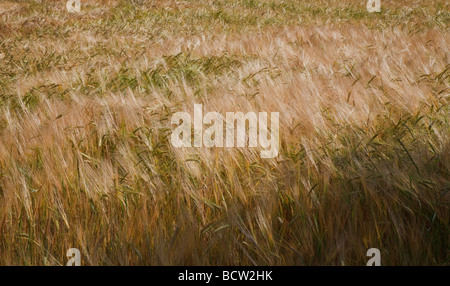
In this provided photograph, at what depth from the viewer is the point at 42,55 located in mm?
5258

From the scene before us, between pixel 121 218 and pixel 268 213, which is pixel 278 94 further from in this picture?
pixel 121 218

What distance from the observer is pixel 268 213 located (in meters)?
1.47

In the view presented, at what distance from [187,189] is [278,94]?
1347 millimetres

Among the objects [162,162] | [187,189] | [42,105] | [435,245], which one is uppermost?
[42,105]

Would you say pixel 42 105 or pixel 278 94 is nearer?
pixel 278 94

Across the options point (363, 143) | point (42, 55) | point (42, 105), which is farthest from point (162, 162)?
point (42, 55)

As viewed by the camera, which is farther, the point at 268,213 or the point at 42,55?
the point at 42,55

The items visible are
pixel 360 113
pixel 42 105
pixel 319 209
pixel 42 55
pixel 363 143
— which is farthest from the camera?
pixel 42 55

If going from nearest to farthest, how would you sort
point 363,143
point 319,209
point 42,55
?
point 319,209, point 363,143, point 42,55

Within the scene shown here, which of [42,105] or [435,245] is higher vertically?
[42,105]

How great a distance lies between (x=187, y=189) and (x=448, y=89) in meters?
2.11

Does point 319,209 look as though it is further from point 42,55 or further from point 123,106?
point 42,55
